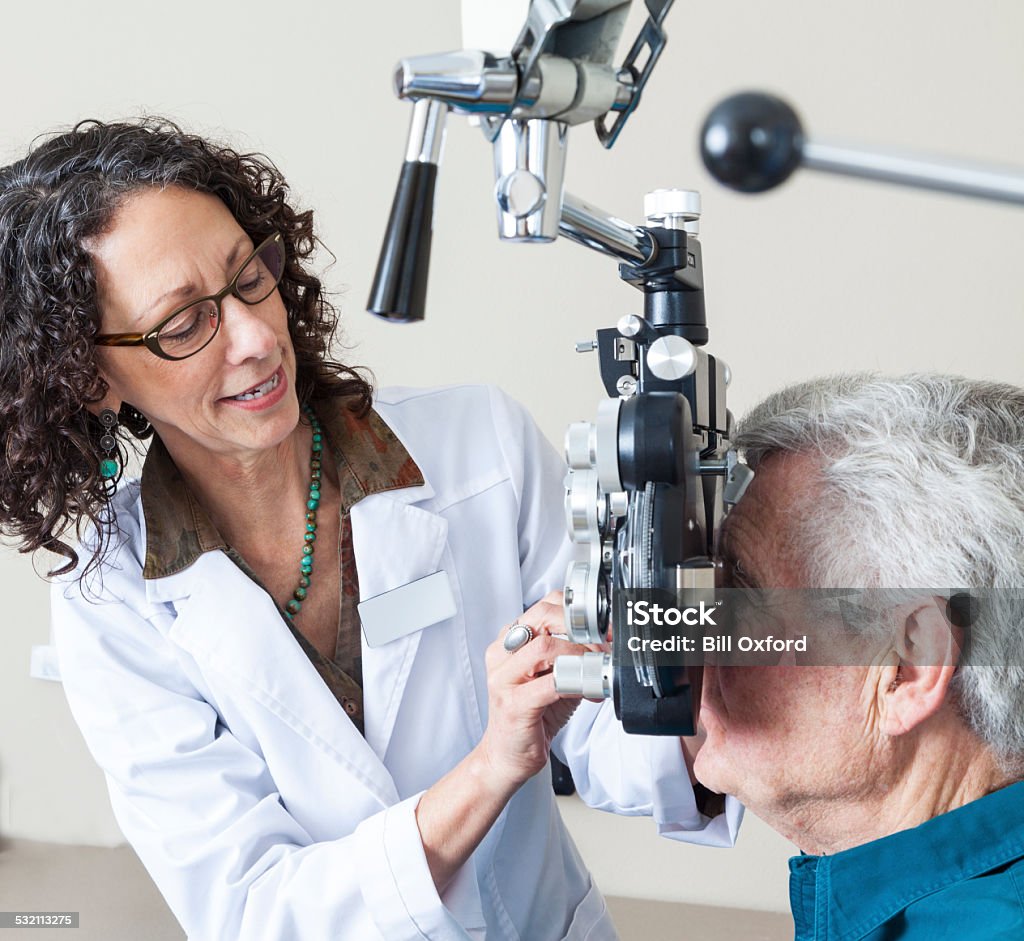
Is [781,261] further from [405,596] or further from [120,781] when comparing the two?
[120,781]

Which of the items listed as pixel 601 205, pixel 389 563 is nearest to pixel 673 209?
pixel 389 563

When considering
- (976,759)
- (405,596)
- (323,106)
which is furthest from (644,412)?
(323,106)

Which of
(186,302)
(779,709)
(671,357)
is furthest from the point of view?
(186,302)

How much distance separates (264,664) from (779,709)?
2.21 ft

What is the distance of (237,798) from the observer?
1.29 m

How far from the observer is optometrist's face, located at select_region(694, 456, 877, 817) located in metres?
0.96

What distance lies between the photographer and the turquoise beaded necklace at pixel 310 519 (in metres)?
1.50

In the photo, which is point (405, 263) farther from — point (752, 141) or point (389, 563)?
point (389, 563)

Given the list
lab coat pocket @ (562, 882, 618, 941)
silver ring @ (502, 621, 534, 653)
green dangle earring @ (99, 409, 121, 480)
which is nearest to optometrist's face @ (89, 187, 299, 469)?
green dangle earring @ (99, 409, 121, 480)

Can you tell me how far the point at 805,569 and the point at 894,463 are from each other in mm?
119

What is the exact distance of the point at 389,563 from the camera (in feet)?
4.77

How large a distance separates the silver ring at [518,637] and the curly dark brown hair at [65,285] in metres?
0.59

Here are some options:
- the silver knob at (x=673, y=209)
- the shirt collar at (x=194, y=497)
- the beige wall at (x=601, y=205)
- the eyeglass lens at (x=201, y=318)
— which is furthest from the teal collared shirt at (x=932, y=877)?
the beige wall at (x=601, y=205)

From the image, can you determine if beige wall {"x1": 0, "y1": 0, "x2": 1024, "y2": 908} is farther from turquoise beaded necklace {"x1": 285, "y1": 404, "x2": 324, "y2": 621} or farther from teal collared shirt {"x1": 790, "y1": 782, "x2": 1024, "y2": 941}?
teal collared shirt {"x1": 790, "y1": 782, "x2": 1024, "y2": 941}
